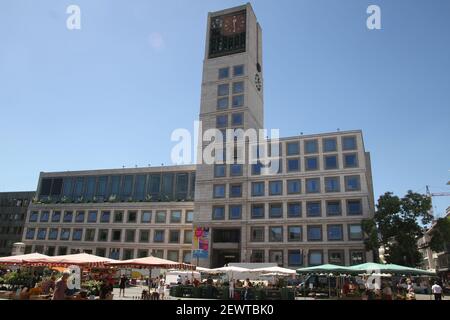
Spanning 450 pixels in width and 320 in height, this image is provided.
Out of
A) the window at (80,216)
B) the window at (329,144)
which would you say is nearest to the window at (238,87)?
the window at (329,144)

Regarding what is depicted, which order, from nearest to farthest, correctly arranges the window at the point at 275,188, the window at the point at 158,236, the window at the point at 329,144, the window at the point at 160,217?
1. the window at the point at 329,144
2. the window at the point at 275,188
3. the window at the point at 158,236
4. the window at the point at 160,217

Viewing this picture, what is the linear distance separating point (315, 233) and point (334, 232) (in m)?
2.80

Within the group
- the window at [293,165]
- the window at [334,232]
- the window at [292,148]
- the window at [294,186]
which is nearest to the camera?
the window at [334,232]

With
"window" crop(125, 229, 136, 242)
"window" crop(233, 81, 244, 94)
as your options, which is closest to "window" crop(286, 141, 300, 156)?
"window" crop(233, 81, 244, 94)

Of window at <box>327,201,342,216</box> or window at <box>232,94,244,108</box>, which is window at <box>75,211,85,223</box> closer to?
window at <box>232,94,244,108</box>

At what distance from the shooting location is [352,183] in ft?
183

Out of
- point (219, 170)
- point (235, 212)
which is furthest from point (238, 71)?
point (235, 212)

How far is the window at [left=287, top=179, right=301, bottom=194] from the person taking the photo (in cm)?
5900

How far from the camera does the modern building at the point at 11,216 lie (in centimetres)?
8881

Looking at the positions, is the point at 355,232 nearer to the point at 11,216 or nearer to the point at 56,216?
the point at 56,216

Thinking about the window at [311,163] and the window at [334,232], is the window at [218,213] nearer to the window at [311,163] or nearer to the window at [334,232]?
the window at [311,163]

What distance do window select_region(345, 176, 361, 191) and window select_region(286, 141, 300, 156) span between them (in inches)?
359

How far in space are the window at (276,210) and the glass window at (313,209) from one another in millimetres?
4228
